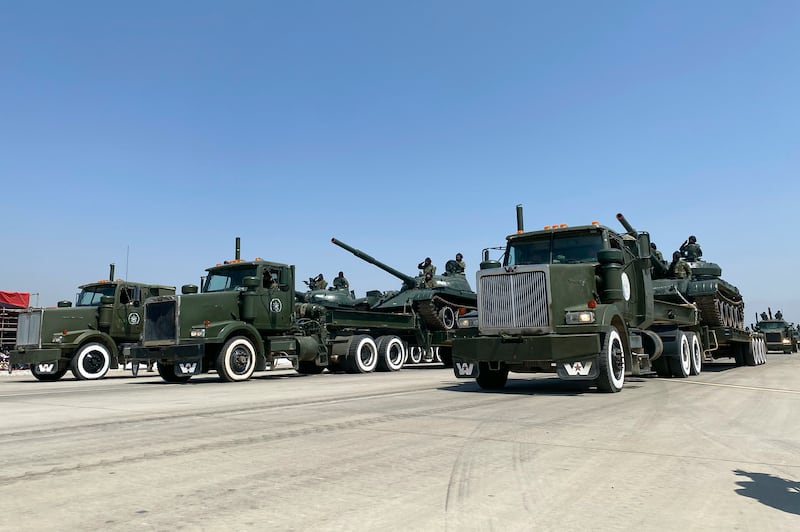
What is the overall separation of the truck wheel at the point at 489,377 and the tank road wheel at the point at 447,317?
10923 mm

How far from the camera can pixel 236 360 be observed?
558 inches

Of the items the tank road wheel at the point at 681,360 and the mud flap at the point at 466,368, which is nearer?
the mud flap at the point at 466,368

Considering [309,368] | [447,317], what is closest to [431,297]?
[447,317]

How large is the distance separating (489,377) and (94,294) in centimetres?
1340

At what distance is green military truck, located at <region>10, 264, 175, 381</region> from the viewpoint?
1667 centimetres

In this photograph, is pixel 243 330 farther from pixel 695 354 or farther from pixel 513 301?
pixel 695 354

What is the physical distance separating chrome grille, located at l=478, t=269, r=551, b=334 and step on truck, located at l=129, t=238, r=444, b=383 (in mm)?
6798

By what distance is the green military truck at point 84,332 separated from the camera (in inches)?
656

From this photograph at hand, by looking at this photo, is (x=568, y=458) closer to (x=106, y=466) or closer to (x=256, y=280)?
(x=106, y=466)

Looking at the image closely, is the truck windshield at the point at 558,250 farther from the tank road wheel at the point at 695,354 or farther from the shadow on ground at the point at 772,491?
the shadow on ground at the point at 772,491

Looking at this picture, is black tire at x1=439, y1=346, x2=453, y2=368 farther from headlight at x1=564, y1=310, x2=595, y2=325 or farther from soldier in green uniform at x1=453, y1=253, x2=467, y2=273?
headlight at x1=564, y1=310, x2=595, y2=325

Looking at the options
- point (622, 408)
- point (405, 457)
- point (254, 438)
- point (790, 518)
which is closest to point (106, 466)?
point (254, 438)

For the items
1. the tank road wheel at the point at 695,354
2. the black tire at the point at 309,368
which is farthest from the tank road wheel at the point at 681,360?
the black tire at the point at 309,368

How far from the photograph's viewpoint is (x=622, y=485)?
3.74 metres
